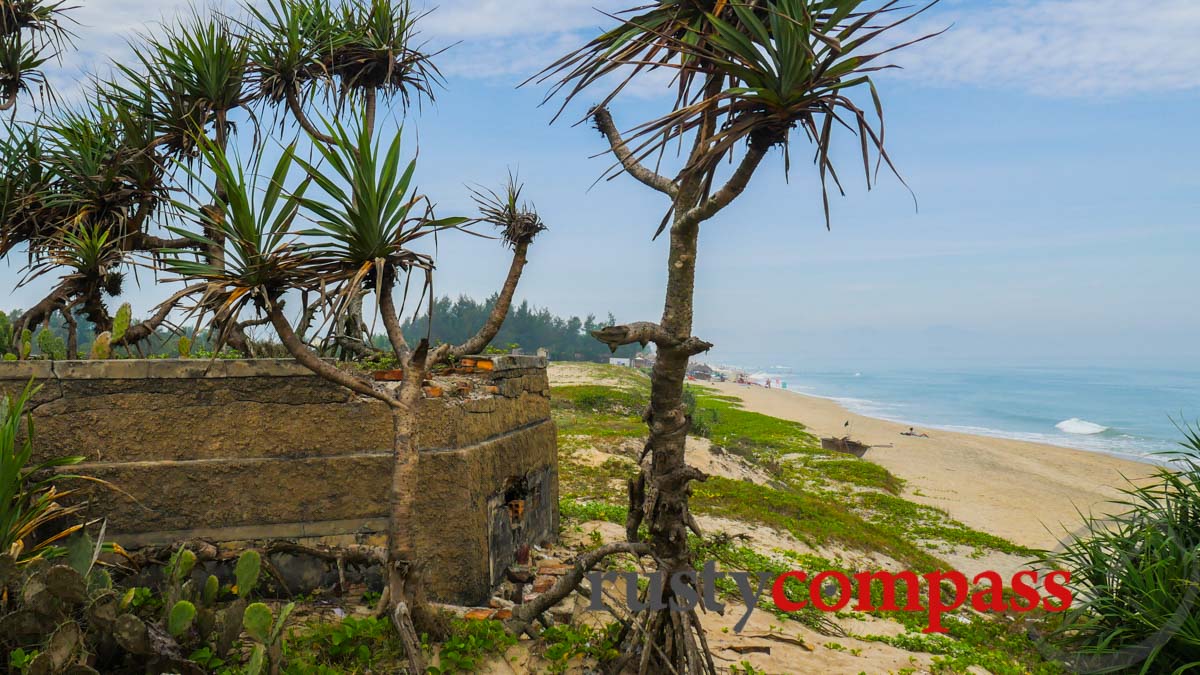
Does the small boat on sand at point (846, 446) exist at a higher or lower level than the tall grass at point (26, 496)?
lower

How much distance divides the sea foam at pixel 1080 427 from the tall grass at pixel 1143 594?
156 ft

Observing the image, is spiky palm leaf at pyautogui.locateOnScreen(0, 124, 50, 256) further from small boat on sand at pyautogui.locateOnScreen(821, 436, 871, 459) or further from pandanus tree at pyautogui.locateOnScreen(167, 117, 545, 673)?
small boat on sand at pyautogui.locateOnScreen(821, 436, 871, 459)

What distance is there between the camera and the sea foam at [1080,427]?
152ft

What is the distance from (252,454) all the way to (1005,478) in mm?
23803

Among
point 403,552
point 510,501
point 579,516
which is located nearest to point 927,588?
point 579,516

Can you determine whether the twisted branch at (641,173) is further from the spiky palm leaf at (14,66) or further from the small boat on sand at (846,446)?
the small boat on sand at (846,446)

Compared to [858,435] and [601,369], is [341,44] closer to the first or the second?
[858,435]

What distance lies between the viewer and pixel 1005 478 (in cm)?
2252

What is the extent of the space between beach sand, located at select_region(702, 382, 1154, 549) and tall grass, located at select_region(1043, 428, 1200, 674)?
4001 mm

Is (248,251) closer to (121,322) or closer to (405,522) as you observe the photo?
(405,522)

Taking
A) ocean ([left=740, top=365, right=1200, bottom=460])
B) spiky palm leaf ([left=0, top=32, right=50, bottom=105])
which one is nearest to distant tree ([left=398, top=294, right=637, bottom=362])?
ocean ([left=740, top=365, right=1200, bottom=460])

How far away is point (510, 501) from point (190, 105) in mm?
5731

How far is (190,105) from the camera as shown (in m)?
7.71

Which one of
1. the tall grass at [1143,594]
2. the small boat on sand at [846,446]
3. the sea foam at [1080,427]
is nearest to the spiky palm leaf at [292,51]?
the tall grass at [1143,594]
